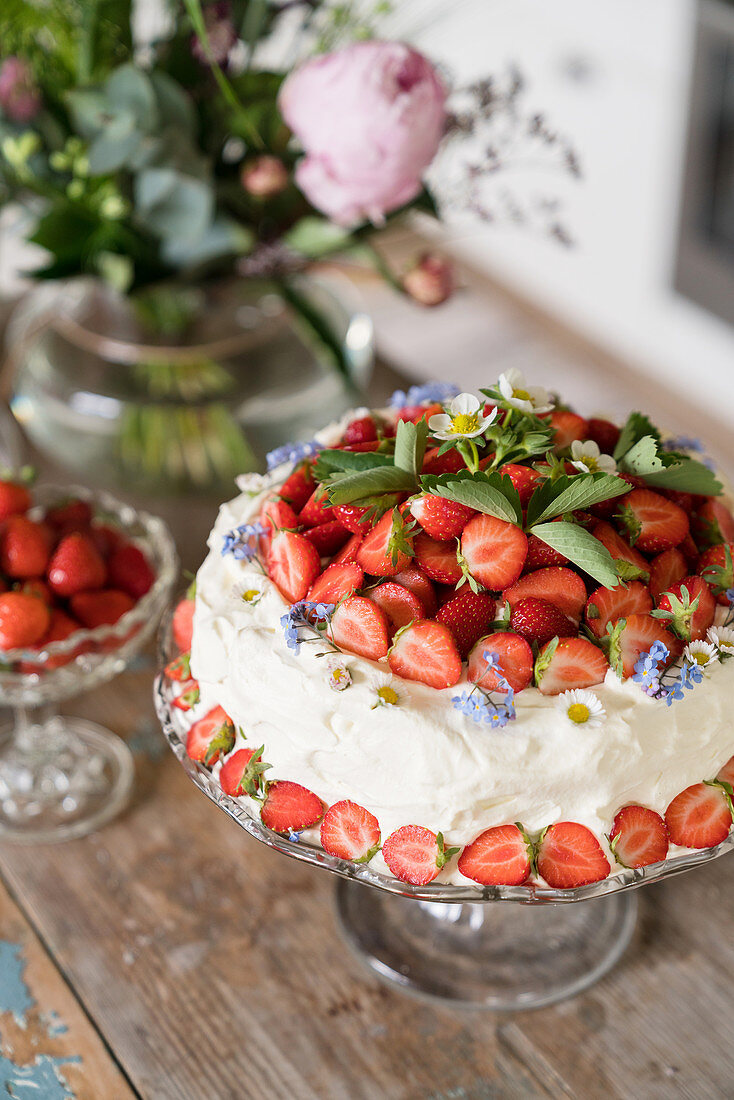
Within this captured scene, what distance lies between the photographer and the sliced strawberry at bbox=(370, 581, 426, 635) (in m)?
0.82

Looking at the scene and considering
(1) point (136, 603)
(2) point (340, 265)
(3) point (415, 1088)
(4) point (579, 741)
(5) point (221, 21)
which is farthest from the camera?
(2) point (340, 265)

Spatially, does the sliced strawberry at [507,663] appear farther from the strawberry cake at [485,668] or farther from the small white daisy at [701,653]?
the small white daisy at [701,653]

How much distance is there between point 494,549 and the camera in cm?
80

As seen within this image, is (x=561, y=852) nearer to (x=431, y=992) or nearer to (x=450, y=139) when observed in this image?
(x=431, y=992)

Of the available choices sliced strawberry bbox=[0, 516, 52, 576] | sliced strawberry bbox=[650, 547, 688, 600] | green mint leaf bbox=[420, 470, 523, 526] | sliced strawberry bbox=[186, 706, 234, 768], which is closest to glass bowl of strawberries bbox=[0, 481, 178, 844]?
sliced strawberry bbox=[0, 516, 52, 576]

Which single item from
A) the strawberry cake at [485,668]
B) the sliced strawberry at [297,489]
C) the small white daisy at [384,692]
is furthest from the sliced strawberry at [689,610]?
the sliced strawberry at [297,489]

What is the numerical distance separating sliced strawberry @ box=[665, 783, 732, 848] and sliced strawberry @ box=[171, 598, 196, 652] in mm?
435

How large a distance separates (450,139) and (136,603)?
2.13 ft

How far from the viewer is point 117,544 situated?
1.14 metres

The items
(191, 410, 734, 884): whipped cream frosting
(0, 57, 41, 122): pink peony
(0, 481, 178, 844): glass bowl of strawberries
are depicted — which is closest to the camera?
(191, 410, 734, 884): whipped cream frosting

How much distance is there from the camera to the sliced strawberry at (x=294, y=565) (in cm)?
86

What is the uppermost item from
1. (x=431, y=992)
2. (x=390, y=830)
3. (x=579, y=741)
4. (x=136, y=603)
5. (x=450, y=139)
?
(x=450, y=139)

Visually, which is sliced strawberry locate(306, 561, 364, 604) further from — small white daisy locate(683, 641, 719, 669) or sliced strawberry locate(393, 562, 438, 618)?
small white daisy locate(683, 641, 719, 669)

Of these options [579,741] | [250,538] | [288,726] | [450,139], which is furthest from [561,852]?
[450,139]
